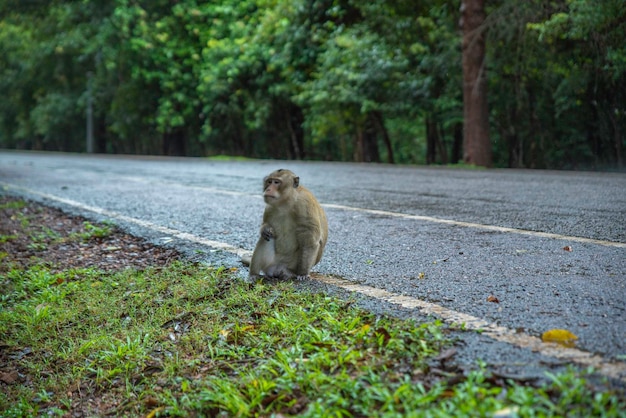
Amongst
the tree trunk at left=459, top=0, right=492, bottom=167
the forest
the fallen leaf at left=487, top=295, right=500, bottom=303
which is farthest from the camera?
the tree trunk at left=459, top=0, right=492, bottom=167

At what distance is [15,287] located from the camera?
4785 millimetres

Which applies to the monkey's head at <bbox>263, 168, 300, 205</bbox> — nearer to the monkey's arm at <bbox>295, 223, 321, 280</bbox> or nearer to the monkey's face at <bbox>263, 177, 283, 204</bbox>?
the monkey's face at <bbox>263, 177, 283, 204</bbox>

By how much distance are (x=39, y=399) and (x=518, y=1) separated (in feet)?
44.6

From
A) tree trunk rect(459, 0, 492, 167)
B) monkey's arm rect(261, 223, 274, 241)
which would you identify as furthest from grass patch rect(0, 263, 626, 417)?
tree trunk rect(459, 0, 492, 167)

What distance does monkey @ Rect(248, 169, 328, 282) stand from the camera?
154 inches

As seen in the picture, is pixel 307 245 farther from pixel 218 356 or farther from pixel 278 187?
pixel 218 356

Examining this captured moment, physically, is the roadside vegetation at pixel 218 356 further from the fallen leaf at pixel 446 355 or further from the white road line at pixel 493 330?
the white road line at pixel 493 330

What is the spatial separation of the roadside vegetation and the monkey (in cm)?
18

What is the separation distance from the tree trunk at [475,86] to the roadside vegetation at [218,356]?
11.9 meters

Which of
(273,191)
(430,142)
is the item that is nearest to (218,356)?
(273,191)

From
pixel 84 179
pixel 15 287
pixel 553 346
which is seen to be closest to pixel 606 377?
pixel 553 346

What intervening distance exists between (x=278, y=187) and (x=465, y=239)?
1.85m

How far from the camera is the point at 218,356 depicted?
10.5 ft

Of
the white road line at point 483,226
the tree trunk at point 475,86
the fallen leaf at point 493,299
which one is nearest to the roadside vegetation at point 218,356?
the fallen leaf at point 493,299
